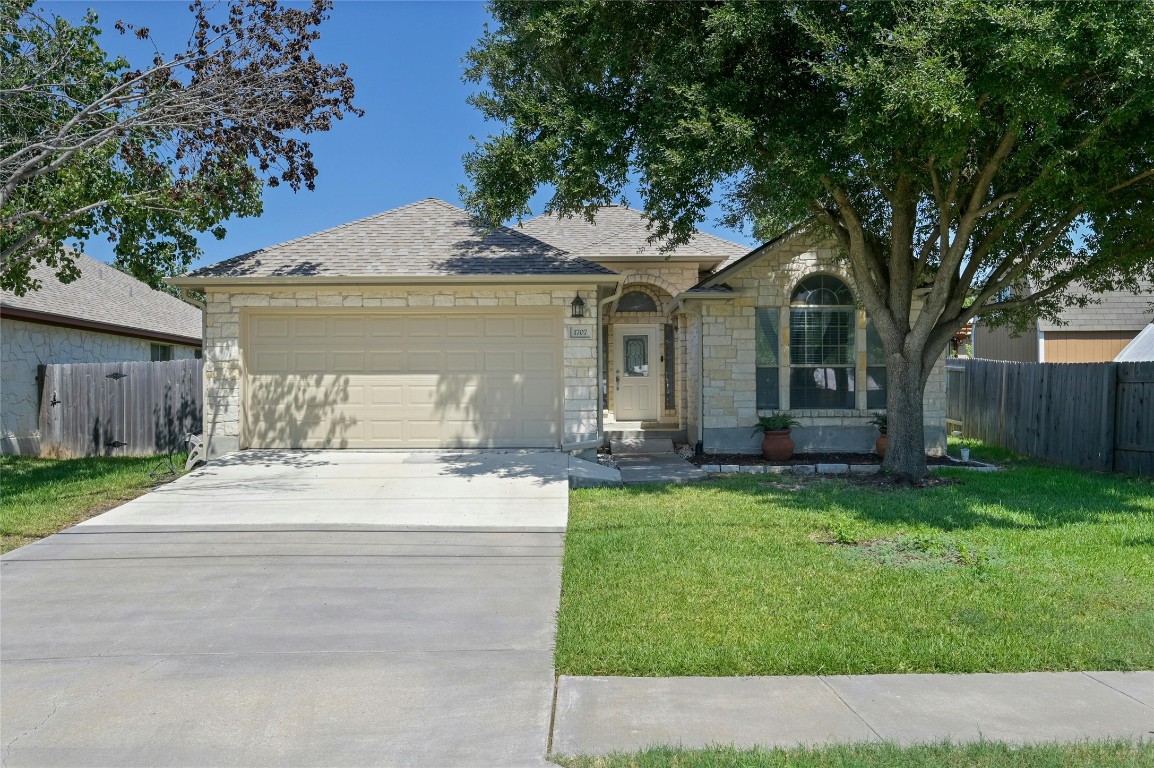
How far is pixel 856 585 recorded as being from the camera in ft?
19.3

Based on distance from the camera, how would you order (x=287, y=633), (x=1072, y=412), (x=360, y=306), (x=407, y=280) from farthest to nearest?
(x=1072, y=412)
(x=360, y=306)
(x=407, y=280)
(x=287, y=633)

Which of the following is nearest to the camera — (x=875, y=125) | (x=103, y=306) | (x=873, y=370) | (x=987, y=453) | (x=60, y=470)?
(x=875, y=125)

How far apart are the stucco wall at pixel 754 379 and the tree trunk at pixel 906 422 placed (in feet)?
8.92

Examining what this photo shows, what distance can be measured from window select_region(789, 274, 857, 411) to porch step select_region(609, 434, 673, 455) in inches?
101

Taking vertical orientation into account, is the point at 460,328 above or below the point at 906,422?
above

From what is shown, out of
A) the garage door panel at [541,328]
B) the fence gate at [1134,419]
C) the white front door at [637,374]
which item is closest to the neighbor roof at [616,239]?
the white front door at [637,374]

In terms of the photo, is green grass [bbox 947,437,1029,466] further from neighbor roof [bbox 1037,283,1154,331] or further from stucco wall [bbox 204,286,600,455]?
neighbor roof [bbox 1037,283,1154,331]

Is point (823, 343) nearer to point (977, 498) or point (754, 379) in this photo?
point (754, 379)

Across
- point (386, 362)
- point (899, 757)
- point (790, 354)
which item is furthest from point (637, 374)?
point (899, 757)

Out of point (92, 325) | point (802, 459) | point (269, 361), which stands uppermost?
point (92, 325)

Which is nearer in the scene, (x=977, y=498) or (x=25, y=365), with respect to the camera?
(x=977, y=498)

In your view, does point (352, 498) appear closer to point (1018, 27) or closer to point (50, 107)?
point (50, 107)

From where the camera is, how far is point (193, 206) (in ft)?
36.4

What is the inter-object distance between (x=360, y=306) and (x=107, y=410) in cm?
688
